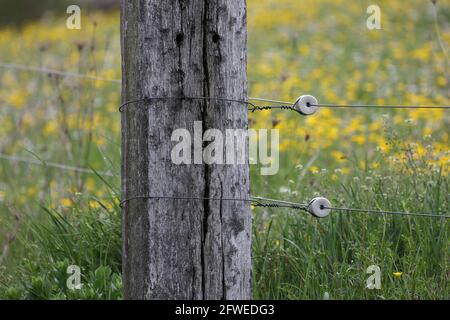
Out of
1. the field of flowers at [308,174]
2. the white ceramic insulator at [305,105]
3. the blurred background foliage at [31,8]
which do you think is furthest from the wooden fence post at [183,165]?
the blurred background foliage at [31,8]

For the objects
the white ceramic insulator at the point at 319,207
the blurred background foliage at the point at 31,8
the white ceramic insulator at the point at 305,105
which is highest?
the blurred background foliage at the point at 31,8

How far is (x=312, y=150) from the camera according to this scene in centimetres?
620

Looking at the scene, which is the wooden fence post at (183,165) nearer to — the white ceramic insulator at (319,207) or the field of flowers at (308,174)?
the white ceramic insulator at (319,207)

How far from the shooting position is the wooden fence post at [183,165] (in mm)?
2699

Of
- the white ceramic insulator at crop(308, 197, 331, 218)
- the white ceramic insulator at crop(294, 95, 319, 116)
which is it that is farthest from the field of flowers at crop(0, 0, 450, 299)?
the white ceramic insulator at crop(294, 95, 319, 116)

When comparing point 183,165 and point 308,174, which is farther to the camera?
point 308,174

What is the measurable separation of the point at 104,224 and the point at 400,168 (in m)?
1.55

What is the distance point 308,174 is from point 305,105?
206 centimetres

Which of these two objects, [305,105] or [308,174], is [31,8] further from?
[305,105]

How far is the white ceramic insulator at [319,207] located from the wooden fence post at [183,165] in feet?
0.94

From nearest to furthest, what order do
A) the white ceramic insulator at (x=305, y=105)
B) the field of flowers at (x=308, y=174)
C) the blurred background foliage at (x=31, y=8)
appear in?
1. the white ceramic insulator at (x=305, y=105)
2. the field of flowers at (x=308, y=174)
3. the blurred background foliage at (x=31, y=8)

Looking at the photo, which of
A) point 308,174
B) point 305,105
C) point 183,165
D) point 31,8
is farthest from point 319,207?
point 31,8

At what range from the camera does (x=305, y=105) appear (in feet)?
9.48

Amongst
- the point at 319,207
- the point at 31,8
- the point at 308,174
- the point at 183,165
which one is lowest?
the point at 319,207
